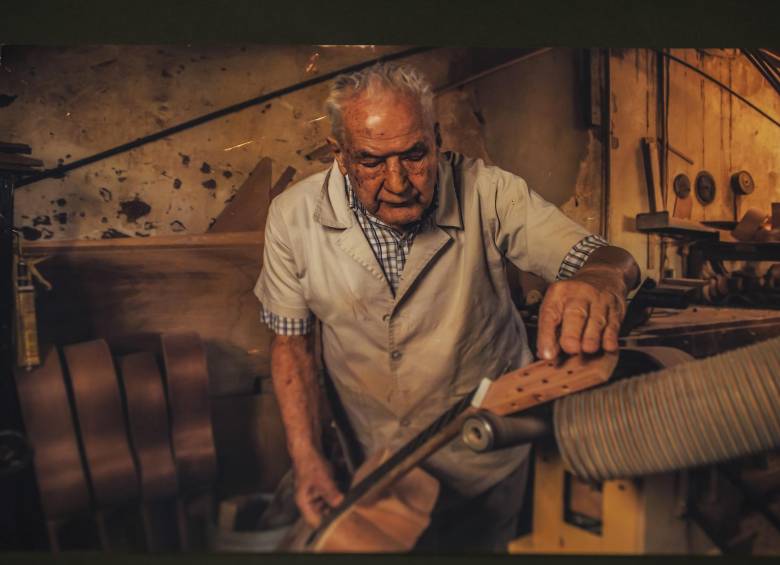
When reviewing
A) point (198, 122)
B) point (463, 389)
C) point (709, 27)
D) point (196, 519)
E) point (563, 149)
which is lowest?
point (196, 519)

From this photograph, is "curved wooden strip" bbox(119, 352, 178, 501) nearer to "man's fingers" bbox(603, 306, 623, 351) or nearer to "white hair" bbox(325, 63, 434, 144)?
"white hair" bbox(325, 63, 434, 144)

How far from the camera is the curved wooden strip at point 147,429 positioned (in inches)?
67.1

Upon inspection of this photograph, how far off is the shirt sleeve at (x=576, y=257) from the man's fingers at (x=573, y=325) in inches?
5.8

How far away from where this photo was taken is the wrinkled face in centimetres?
156

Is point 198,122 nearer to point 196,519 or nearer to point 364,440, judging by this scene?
point 364,440

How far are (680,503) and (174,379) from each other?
1.36 metres

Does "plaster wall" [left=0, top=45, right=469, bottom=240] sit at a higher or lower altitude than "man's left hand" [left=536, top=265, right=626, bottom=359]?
higher

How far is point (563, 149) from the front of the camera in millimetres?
1750

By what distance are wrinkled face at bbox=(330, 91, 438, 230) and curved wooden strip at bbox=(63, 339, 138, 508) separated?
854 millimetres

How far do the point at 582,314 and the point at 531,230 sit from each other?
0.29 m

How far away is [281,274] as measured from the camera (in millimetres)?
1702

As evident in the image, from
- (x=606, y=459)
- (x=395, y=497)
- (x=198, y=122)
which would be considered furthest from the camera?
(x=198, y=122)

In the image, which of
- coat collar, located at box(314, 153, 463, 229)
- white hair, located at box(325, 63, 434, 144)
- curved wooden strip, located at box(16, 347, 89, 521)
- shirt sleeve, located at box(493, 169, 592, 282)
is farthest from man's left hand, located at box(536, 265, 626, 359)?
curved wooden strip, located at box(16, 347, 89, 521)

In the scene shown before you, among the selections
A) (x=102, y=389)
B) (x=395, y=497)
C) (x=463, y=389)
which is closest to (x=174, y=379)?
(x=102, y=389)
